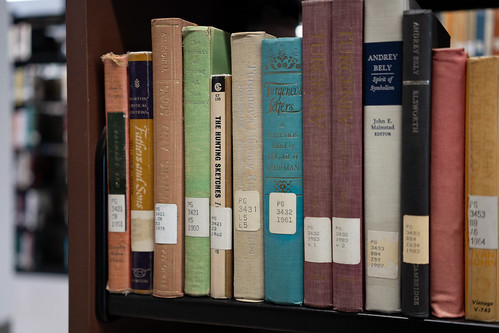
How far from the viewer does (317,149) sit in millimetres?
746

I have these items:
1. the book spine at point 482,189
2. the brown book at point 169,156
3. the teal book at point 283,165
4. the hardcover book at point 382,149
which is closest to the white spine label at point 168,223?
the brown book at point 169,156

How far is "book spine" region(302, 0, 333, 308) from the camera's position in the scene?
741 mm

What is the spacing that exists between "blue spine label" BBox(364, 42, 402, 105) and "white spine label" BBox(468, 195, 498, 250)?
0.16 m

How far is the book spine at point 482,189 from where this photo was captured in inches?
26.8

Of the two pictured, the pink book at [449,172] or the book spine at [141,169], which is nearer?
the pink book at [449,172]

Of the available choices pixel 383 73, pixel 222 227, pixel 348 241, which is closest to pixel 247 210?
pixel 222 227

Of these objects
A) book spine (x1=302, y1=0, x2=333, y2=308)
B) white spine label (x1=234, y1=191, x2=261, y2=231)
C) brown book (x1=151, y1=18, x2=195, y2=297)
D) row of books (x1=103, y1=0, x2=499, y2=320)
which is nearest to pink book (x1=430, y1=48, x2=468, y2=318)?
row of books (x1=103, y1=0, x2=499, y2=320)

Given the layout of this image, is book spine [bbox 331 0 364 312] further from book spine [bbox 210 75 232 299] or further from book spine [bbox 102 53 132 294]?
book spine [bbox 102 53 132 294]

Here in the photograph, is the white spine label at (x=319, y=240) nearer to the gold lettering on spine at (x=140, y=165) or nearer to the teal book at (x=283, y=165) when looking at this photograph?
the teal book at (x=283, y=165)

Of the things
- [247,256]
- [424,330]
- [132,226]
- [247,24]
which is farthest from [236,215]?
[247,24]

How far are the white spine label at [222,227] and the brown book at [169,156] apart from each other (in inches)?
2.1

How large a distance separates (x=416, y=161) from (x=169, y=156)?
347 millimetres

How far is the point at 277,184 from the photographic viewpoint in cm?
77

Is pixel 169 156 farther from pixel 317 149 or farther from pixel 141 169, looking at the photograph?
pixel 317 149
